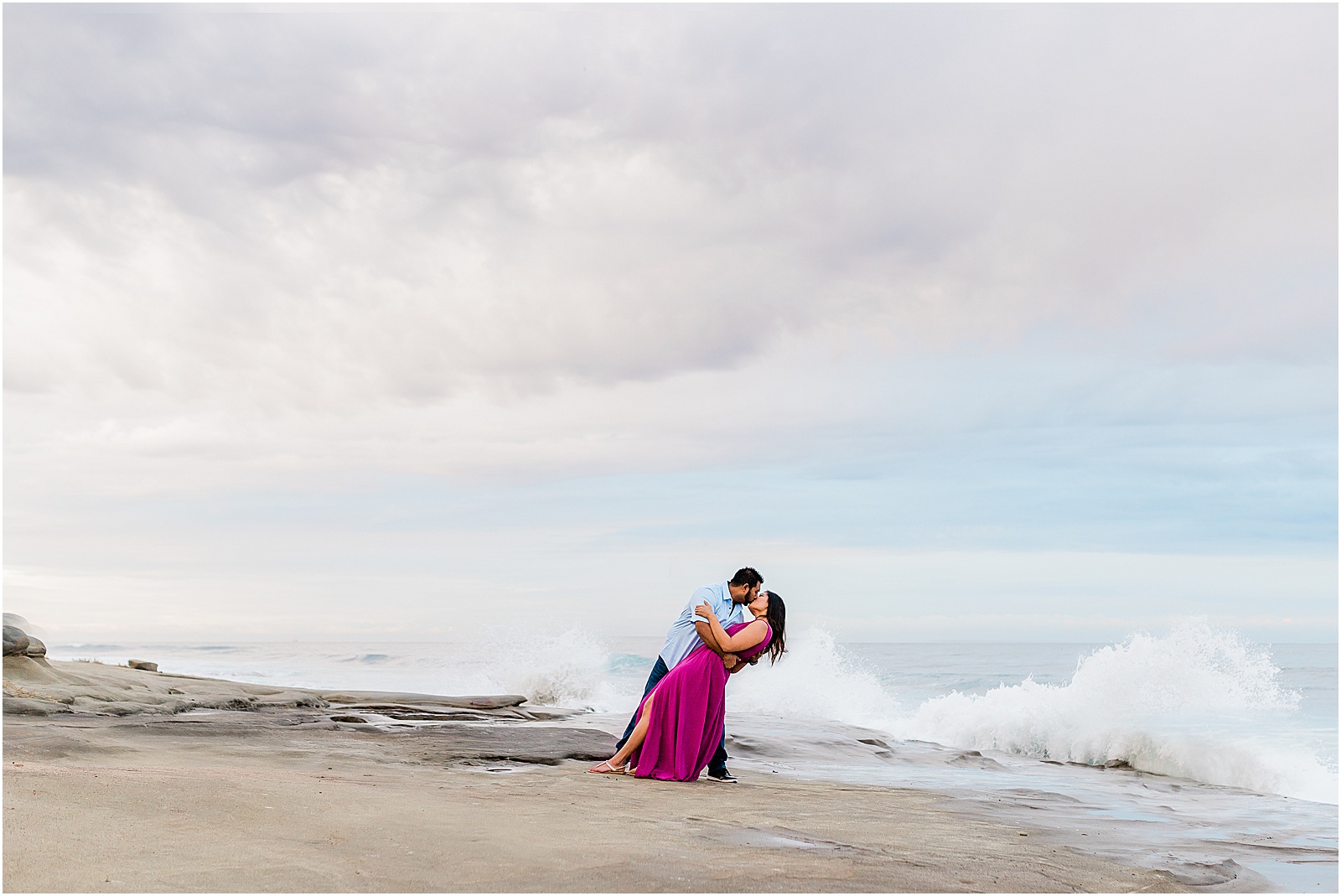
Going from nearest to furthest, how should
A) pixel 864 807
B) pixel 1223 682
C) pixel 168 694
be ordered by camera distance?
pixel 864 807, pixel 168 694, pixel 1223 682

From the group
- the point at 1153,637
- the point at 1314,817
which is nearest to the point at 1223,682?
the point at 1153,637

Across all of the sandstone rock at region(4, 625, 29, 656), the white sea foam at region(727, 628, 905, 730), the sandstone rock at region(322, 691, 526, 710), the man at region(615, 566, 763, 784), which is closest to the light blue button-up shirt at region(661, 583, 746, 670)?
the man at region(615, 566, 763, 784)

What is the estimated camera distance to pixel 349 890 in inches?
146

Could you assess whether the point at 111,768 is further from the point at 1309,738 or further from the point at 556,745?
the point at 1309,738

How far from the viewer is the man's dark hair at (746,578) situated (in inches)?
323

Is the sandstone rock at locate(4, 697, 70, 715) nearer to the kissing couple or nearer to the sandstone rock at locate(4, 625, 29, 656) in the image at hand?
the sandstone rock at locate(4, 625, 29, 656)

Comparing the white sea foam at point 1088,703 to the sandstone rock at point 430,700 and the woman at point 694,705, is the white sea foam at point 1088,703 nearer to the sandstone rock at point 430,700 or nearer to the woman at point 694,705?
the sandstone rock at point 430,700

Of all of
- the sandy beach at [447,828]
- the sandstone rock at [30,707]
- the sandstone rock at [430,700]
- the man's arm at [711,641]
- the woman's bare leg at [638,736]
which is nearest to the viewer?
the sandy beach at [447,828]

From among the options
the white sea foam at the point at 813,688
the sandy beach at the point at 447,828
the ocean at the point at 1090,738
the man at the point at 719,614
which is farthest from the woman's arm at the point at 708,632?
the white sea foam at the point at 813,688

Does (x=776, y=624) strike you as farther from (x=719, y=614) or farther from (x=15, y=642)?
(x=15, y=642)

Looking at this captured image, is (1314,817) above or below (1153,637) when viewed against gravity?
below

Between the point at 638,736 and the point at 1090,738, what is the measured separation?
29.3 feet

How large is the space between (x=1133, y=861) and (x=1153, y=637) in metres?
12.4

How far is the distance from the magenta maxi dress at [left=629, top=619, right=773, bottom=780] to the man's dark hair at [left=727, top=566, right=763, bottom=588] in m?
0.34
